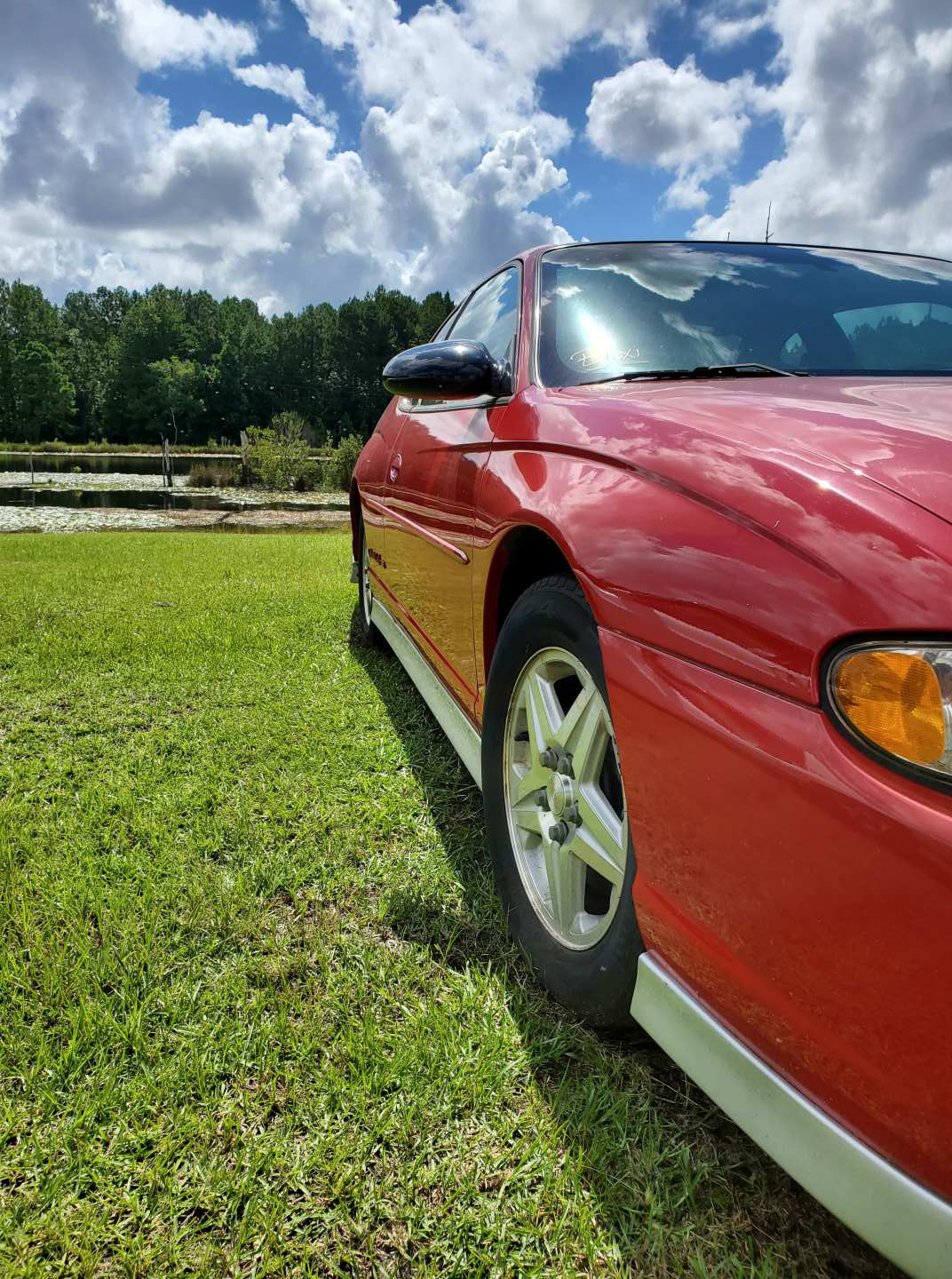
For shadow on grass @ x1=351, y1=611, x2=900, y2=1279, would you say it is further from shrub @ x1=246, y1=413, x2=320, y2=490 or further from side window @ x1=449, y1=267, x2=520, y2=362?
shrub @ x1=246, y1=413, x2=320, y2=490

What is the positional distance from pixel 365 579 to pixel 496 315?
199 centimetres

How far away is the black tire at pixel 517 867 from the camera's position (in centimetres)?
134

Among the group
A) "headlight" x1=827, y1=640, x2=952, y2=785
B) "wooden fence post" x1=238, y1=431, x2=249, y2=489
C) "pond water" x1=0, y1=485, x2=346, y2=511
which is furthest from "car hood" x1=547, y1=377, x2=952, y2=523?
"wooden fence post" x1=238, y1=431, x2=249, y2=489

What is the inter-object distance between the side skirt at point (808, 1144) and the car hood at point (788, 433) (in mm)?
700

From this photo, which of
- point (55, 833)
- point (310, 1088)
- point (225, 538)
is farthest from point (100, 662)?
point (225, 538)

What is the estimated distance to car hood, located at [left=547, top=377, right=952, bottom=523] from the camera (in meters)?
0.97

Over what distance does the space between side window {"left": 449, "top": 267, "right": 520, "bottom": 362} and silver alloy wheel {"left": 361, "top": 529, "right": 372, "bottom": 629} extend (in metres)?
1.28

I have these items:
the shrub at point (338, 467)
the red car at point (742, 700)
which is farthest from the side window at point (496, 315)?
the shrub at point (338, 467)

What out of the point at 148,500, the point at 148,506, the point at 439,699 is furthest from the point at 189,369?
the point at 439,699

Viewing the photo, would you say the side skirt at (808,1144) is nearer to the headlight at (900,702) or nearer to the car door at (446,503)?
the headlight at (900,702)

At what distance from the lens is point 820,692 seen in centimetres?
88

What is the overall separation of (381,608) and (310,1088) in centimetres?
254

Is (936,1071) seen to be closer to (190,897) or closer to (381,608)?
(190,897)

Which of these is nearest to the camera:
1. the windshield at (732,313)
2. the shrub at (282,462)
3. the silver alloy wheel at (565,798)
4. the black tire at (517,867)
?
the black tire at (517,867)
